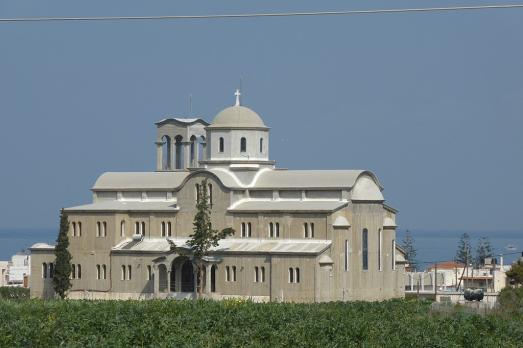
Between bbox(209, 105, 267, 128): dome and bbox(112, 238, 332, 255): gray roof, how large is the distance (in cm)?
620

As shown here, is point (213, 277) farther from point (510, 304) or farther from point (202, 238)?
point (510, 304)

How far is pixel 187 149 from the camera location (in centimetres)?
8831

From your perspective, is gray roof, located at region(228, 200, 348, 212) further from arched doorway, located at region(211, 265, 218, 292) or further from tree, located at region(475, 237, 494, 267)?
tree, located at region(475, 237, 494, 267)

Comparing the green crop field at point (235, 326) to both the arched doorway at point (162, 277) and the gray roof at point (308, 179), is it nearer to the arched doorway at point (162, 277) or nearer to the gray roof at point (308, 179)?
the gray roof at point (308, 179)

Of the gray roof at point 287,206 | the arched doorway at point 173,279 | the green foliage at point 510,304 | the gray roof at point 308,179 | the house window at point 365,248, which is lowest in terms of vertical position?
the green foliage at point 510,304

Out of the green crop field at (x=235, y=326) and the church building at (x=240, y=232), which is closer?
the green crop field at (x=235, y=326)

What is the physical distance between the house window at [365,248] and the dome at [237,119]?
28.3 ft

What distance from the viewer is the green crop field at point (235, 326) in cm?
4466

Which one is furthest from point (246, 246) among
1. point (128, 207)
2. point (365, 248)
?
point (128, 207)

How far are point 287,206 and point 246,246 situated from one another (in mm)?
2621

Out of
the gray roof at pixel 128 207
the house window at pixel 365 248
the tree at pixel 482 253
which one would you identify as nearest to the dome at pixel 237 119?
the gray roof at pixel 128 207

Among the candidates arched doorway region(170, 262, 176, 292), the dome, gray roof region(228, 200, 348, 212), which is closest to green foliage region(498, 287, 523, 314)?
gray roof region(228, 200, 348, 212)

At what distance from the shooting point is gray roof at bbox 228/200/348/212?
7753 cm

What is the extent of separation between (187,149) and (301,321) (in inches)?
1572
